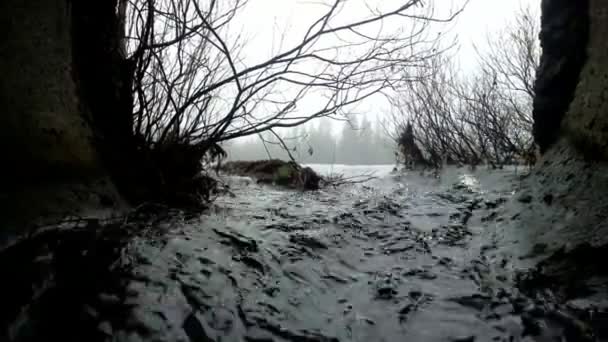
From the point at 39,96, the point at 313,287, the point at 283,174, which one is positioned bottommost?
the point at 313,287

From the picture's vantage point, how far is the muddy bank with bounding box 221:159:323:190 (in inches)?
196

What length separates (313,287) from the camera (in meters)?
1.52

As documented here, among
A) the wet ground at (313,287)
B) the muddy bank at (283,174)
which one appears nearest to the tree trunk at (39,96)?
the wet ground at (313,287)

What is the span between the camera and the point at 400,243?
213cm

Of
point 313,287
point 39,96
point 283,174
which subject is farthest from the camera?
point 283,174

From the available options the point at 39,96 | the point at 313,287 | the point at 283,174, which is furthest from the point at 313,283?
the point at 283,174

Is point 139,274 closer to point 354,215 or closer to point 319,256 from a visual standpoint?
point 319,256

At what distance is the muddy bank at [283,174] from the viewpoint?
4974mm

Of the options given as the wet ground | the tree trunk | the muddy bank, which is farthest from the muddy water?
the muddy bank

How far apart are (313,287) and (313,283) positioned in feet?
0.12

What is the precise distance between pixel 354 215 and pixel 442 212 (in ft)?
2.78

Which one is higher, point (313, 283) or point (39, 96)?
point (39, 96)

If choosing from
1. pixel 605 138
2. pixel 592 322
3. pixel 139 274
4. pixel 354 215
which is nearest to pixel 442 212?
pixel 354 215

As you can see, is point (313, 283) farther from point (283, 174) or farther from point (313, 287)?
→ point (283, 174)
